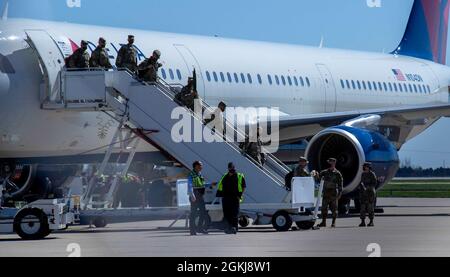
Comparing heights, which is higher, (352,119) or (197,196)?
(352,119)

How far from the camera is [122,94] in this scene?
19.9 m

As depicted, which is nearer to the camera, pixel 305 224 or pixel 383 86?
pixel 305 224

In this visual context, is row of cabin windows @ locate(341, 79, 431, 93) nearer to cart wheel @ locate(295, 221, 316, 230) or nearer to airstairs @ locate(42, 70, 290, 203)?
cart wheel @ locate(295, 221, 316, 230)

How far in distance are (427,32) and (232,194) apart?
20.1 meters

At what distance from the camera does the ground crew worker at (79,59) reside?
787 inches

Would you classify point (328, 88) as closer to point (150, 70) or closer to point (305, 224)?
point (305, 224)

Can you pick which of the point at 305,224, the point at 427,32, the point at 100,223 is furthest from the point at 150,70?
the point at 427,32

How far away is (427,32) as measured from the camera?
37.2m

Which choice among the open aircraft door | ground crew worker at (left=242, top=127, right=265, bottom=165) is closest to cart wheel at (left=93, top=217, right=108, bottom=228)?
the open aircraft door

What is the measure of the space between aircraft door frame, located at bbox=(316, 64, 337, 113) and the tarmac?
7.88 m
